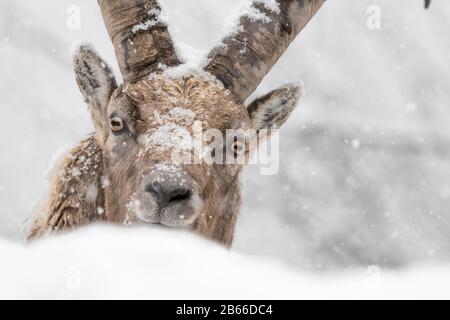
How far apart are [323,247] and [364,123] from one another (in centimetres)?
442

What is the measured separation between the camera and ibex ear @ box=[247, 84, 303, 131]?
23.4 ft

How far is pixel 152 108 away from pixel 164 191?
1154 millimetres

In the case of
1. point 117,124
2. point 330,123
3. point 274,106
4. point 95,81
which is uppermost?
point 330,123

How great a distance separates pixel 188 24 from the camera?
1817cm

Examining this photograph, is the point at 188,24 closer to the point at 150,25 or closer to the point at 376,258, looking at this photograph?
the point at 376,258

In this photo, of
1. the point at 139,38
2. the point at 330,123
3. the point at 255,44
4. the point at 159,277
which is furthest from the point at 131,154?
the point at 330,123

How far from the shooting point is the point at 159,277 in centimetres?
302

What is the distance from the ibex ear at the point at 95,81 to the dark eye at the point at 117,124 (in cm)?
37

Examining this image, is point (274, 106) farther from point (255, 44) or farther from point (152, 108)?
point (152, 108)

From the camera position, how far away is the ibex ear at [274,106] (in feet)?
23.4

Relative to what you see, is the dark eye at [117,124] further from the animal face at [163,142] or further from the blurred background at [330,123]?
the blurred background at [330,123]

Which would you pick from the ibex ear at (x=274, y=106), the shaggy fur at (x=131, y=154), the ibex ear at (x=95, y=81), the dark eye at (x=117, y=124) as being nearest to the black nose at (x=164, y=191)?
the shaggy fur at (x=131, y=154)

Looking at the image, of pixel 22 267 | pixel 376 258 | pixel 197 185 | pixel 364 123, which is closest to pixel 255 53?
pixel 197 185

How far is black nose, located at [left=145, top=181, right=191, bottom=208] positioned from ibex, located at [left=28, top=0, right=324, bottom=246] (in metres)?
0.20
